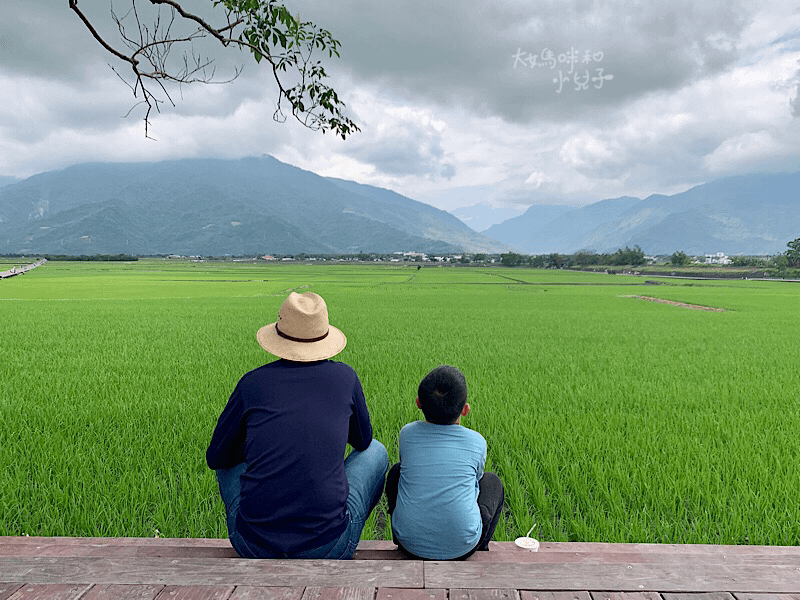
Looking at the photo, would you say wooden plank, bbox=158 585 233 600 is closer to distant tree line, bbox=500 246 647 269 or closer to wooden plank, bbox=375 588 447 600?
wooden plank, bbox=375 588 447 600

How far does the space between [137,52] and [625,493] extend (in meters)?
4.56

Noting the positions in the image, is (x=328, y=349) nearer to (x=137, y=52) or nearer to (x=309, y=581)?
(x=309, y=581)

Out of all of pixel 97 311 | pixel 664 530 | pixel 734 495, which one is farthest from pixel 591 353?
pixel 97 311

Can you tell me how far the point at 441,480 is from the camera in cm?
212

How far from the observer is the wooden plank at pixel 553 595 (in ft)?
5.46

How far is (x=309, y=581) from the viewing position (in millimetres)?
1706

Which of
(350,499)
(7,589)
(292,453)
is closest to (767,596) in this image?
(350,499)

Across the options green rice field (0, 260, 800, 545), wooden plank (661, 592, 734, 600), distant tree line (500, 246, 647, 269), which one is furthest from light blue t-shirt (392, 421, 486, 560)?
distant tree line (500, 246, 647, 269)

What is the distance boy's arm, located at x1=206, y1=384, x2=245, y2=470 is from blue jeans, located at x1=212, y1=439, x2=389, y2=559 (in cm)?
11

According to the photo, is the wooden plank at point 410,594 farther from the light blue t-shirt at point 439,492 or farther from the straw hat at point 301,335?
the straw hat at point 301,335

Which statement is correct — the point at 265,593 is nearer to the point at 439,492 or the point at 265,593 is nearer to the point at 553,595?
the point at 439,492

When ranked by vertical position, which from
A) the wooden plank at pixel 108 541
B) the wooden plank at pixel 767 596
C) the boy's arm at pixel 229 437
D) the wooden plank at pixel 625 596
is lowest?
the wooden plank at pixel 108 541

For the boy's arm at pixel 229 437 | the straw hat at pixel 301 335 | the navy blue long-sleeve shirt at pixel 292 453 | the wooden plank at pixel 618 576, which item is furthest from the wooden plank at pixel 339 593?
the straw hat at pixel 301 335

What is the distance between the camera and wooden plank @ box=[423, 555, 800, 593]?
5.63ft
